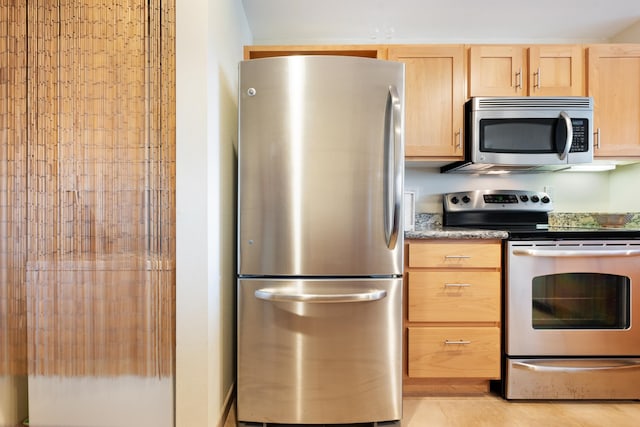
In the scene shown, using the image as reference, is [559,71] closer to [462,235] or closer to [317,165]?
[462,235]

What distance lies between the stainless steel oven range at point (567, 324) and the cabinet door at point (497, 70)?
0.95 metres

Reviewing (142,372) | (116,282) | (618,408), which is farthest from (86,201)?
(618,408)

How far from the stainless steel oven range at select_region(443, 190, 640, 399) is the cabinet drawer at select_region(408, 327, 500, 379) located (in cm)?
9

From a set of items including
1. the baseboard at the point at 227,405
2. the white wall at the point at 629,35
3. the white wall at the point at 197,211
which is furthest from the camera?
the white wall at the point at 629,35

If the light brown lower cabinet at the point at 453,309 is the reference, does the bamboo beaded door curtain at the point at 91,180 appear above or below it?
above

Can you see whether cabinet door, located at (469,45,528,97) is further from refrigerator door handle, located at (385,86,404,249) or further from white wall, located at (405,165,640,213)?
refrigerator door handle, located at (385,86,404,249)

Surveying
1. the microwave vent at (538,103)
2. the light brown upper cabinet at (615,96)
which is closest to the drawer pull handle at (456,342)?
the microwave vent at (538,103)

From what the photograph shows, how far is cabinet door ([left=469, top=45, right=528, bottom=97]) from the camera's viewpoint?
7.17ft

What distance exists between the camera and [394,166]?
5.11ft

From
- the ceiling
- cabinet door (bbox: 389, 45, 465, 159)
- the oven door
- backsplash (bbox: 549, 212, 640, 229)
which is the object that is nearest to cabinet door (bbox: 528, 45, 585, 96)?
the ceiling

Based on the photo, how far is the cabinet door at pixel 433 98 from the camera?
7.20 ft

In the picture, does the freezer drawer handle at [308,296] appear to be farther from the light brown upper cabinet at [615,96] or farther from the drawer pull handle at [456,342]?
the light brown upper cabinet at [615,96]

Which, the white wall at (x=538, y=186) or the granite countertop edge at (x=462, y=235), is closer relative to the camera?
the granite countertop edge at (x=462, y=235)

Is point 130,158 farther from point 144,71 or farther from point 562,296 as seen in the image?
point 562,296
